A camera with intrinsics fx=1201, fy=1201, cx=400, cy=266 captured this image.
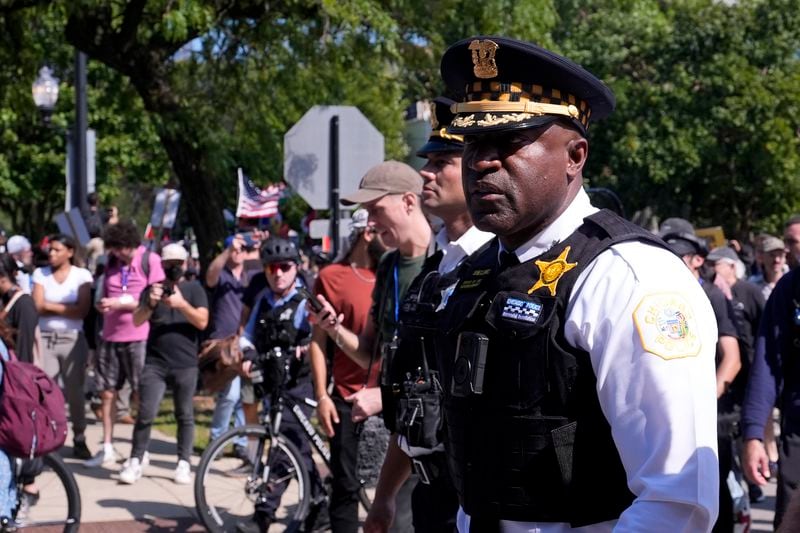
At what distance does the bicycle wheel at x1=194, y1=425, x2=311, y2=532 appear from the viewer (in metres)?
7.34

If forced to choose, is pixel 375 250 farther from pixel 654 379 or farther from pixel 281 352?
pixel 654 379

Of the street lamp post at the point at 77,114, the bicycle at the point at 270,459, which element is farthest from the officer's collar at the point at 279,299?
the street lamp post at the point at 77,114

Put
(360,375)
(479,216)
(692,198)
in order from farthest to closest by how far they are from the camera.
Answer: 1. (692,198)
2. (360,375)
3. (479,216)

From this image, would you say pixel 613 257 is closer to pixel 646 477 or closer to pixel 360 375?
pixel 646 477

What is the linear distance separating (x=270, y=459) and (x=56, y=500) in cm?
137

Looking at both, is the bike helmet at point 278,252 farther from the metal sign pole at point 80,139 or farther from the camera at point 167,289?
the metal sign pole at point 80,139

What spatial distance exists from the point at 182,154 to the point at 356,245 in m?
7.57

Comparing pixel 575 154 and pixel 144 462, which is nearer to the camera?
pixel 575 154

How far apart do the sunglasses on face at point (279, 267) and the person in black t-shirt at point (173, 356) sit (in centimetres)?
160

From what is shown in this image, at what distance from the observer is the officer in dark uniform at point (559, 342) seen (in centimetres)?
215

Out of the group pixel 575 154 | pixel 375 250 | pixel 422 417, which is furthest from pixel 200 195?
pixel 575 154

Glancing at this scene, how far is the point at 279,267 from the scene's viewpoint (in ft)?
25.8

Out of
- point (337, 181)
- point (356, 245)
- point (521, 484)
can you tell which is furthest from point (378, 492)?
point (337, 181)

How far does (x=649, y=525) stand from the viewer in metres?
2.09
